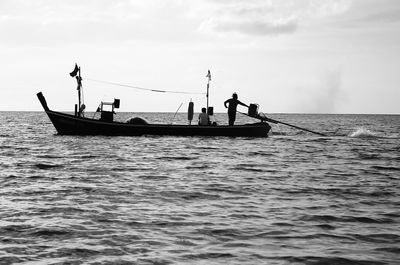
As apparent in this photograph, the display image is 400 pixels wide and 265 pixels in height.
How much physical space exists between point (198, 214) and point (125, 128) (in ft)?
78.9

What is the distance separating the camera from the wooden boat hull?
33469mm

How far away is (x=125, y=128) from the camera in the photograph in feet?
112

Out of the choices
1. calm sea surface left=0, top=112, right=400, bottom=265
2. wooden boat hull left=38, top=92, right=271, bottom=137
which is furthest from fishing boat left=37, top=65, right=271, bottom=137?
calm sea surface left=0, top=112, right=400, bottom=265

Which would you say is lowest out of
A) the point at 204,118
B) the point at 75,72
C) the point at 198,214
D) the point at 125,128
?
the point at 198,214

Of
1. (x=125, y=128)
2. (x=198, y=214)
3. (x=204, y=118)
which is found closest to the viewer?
(x=198, y=214)

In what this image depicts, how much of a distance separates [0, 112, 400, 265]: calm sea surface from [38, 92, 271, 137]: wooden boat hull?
13.1 meters

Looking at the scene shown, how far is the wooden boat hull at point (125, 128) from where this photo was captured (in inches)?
1318

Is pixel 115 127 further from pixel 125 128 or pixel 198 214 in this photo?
pixel 198 214

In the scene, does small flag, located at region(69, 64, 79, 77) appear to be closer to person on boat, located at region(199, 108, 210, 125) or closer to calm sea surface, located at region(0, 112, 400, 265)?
person on boat, located at region(199, 108, 210, 125)

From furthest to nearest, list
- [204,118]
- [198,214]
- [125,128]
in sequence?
1. [125,128]
2. [204,118]
3. [198,214]

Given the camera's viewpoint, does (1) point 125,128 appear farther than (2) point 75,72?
Yes

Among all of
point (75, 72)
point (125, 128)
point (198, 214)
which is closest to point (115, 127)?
point (125, 128)

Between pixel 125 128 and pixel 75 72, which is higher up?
pixel 75 72

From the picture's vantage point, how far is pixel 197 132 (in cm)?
3388
